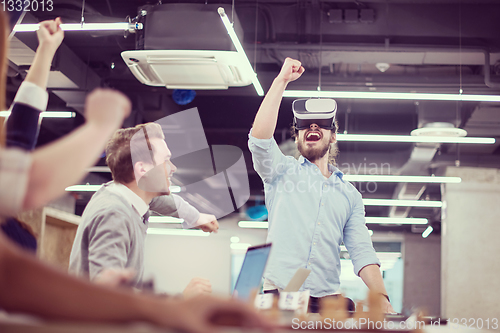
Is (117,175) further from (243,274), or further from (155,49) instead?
(155,49)

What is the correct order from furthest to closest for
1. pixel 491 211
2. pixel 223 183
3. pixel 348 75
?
1. pixel 223 183
2. pixel 491 211
3. pixel 348 75

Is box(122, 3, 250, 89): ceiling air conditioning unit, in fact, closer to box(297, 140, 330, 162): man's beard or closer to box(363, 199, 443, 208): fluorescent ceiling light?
box(297, 140, 330, 162): man's beard

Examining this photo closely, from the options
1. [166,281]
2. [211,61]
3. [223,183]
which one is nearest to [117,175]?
[211,61]

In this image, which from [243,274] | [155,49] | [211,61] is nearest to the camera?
[243,274]

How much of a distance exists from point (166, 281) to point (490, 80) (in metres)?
10.2

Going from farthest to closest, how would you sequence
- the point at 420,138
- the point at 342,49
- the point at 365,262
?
the point at 342,49, the point at 420,138, the point at 365,262

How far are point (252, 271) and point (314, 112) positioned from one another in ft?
3.43

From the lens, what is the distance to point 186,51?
410 centimetres

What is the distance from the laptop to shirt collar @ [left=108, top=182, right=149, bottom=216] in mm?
449

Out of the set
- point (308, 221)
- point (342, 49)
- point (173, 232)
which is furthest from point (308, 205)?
point (173, 232)

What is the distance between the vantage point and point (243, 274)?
5.73 ft

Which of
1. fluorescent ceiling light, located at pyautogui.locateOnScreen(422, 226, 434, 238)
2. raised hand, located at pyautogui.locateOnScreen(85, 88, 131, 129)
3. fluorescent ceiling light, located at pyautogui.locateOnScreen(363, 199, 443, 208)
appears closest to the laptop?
raised hand, located at pyautogui.locateOnScreen(85, 88, 131, 129)

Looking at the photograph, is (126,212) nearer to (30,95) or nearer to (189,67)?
(30,95)

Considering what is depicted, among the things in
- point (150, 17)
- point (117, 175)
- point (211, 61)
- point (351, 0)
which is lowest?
point (117, 175)
